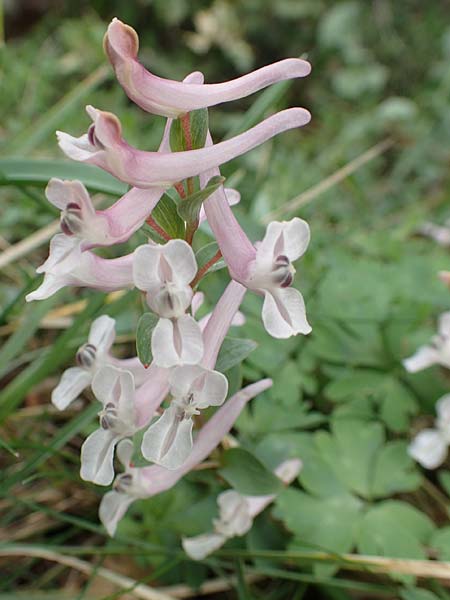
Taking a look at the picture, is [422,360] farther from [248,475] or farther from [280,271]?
[280,271]

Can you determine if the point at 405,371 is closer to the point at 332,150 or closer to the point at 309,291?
the point at 309,291

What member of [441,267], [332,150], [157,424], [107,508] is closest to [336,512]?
[107,508]

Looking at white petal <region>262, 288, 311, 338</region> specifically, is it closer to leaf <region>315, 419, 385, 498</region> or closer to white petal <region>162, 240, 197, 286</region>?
white petal <region>162, 240, 197, 286</region>

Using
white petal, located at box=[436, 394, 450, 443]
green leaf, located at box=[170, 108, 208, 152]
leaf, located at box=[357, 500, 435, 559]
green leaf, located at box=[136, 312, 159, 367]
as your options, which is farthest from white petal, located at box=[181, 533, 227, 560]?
green leaf, located at box=[170, 108, 208, 152]

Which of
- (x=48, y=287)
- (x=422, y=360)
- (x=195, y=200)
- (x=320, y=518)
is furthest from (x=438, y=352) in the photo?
(x=48, y=287)

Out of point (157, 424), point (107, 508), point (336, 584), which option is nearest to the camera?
point (157, 424)
